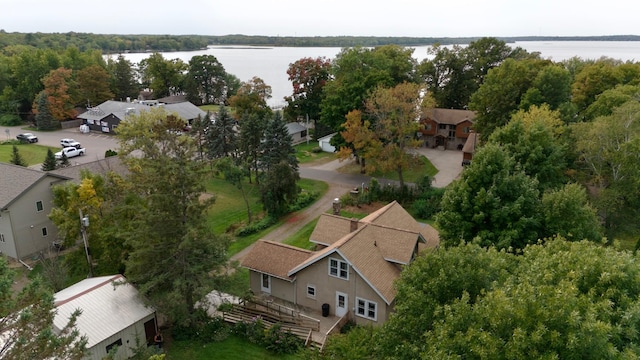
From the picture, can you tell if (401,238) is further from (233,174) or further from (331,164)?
(331,164)

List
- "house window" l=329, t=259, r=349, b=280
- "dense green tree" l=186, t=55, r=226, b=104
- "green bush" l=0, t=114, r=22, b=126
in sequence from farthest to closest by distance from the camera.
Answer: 1. "dense green tree" l=186, t=55, r=226, b=104
2. "green bush" l=0, t=114, r=22, b=126
3. "house window" l=329, t=259, r=349, b=280

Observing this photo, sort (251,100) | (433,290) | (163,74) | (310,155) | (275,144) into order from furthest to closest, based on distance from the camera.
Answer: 1. (163,74)
2. (251,100)
3. (310,155)
4. (275,144)
5. (433,290)

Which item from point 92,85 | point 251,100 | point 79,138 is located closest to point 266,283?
point 251,100

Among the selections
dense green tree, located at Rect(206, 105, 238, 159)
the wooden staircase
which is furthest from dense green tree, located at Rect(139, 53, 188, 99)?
the wooden staircase

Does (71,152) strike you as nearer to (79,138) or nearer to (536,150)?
(79,138)

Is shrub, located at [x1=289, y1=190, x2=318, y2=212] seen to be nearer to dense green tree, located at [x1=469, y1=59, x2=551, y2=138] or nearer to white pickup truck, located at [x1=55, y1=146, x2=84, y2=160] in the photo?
dense green tree, located at [x1=469, y1=59, x2=551, y2=138]

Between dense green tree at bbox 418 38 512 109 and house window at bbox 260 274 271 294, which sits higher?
dense green tree at bbox 418 38 512 109

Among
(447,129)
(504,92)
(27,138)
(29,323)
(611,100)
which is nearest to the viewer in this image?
(29,323)
